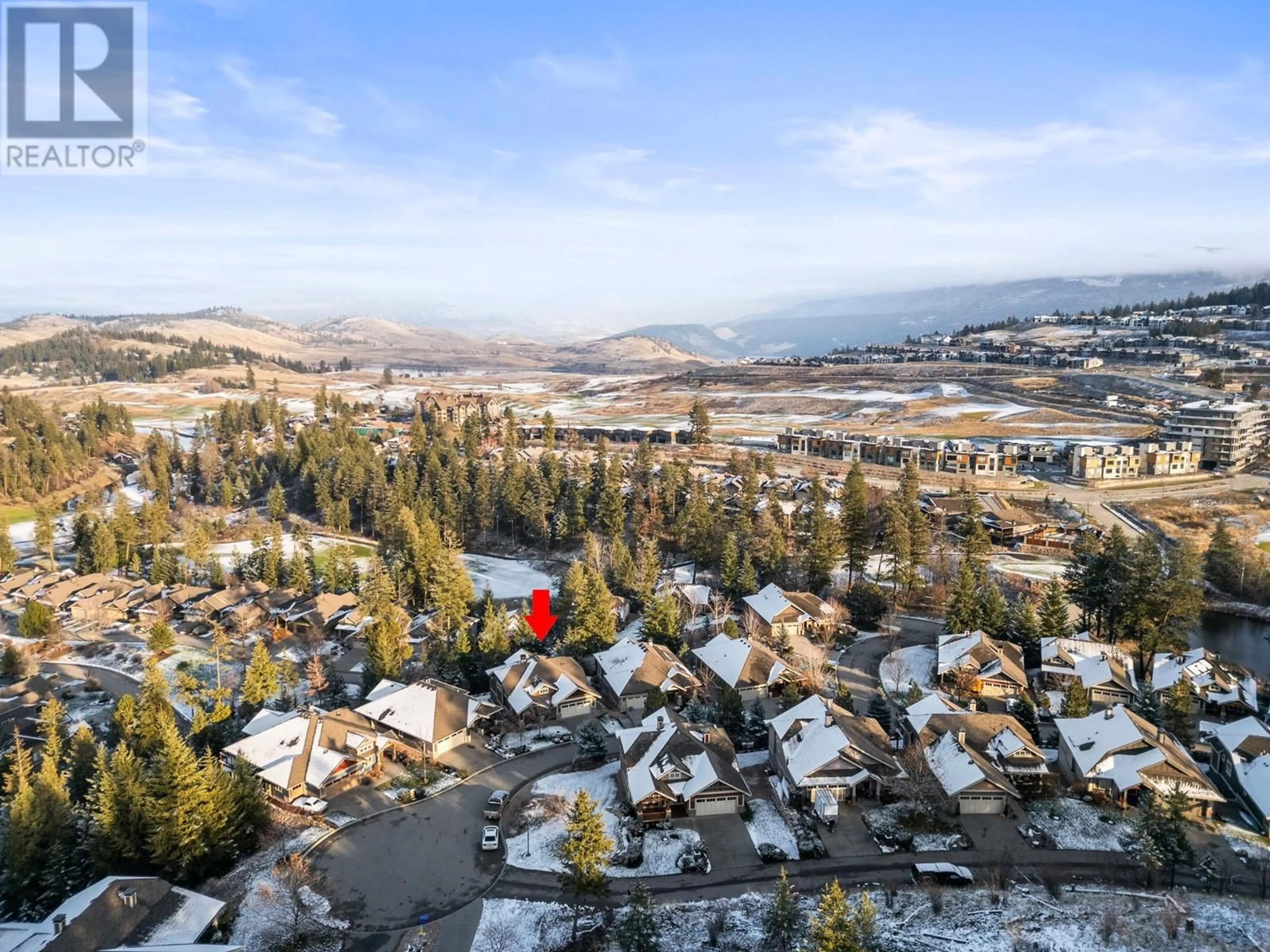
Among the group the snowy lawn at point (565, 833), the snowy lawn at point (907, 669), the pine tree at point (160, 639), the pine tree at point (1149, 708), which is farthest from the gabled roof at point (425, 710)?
the pine tree at point (1149, 708)

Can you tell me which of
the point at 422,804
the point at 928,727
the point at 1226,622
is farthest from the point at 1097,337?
the point at 422,804

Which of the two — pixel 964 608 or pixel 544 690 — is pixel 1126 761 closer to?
pixel 964 608

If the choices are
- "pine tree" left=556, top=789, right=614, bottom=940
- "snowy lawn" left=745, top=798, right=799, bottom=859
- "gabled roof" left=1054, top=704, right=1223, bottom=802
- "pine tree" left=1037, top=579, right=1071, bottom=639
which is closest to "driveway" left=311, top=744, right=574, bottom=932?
"pine tree" left=556, top=789, right=614, bottom=940

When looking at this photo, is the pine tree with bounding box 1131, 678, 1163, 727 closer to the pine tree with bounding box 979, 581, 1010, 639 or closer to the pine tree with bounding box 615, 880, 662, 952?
the pine tree with bounding box 979, 581, 1010, 639

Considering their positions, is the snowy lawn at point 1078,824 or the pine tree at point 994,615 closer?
the snowy lawn at point 1078,824

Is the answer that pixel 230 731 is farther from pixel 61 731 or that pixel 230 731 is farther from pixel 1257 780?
pixel 1257 780

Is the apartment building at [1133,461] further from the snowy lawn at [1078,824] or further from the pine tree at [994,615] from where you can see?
the snowy lawn at [1078,824]
